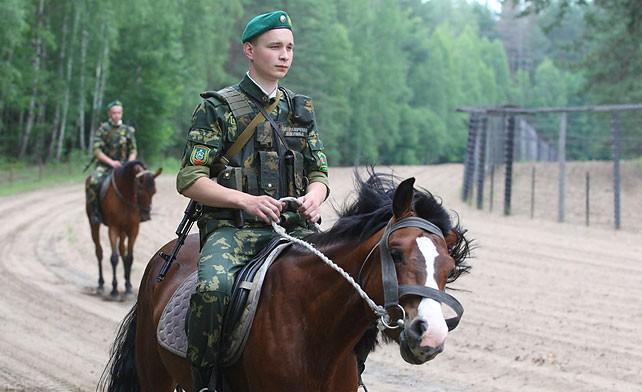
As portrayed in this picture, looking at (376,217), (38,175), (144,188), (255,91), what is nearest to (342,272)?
(376,217)

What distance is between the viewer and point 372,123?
74125mm

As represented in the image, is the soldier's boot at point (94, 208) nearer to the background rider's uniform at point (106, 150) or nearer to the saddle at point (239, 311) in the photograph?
→ the background rider's uniform at point (106, 150)

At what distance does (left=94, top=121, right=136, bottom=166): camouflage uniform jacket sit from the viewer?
1395 cm

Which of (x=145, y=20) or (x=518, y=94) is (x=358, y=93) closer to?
(x=145, y=20)

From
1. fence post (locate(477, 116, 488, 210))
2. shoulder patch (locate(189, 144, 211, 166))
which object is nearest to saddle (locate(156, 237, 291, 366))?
shoulder patch (locate(189, 144, 211, 166))

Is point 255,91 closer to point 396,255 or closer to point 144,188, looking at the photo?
point 396,255

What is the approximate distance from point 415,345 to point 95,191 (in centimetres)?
1103

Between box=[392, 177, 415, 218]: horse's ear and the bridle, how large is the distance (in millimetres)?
34

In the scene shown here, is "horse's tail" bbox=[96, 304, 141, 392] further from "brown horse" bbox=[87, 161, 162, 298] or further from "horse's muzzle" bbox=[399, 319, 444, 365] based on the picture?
"brown horse" bbox=[87, 161, 162, 298]

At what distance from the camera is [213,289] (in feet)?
13.9

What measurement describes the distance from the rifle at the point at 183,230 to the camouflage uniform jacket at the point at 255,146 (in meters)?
0.16

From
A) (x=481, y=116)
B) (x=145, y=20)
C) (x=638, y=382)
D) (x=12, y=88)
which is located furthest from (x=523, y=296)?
(x=145, y=20)

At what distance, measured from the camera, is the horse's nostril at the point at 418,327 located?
134 inches

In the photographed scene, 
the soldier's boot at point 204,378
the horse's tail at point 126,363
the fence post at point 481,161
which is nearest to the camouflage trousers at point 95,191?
the horse's tail at point 126,363
